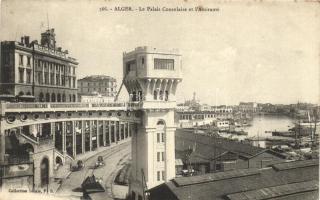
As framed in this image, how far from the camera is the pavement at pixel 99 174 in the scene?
14570 mm

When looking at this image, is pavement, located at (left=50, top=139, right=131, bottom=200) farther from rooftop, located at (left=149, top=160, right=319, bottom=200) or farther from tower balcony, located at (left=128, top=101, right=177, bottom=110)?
rooftop, located at (left=149, top=160, right=319, bottom=200)

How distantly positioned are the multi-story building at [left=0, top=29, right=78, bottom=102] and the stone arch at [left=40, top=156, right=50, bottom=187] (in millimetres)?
2713

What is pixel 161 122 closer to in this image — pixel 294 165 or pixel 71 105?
pixel 71 105

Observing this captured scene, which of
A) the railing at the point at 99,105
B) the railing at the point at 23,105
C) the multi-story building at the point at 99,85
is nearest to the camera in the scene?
the railing at the point at 23,105

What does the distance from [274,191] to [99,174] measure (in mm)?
11370

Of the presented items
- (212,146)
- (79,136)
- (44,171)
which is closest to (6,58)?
(44,171)

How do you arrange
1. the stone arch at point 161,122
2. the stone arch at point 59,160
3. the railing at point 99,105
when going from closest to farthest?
the railing at point 99,105 < the stone arch at point 161,122 < the stone arch at point 59,160

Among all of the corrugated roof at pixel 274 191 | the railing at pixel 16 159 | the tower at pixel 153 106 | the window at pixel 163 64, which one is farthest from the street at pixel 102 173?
the corrugated roof at pixel 274 191

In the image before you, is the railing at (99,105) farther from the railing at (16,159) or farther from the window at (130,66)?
the railing at (16,159)

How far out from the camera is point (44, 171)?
600 inches

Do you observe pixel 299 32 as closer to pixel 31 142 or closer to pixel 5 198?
pixel 5 198

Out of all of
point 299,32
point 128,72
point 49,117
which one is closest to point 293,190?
point 299,32

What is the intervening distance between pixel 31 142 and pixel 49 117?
12.8 ft

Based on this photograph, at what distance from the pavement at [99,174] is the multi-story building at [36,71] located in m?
3.92
